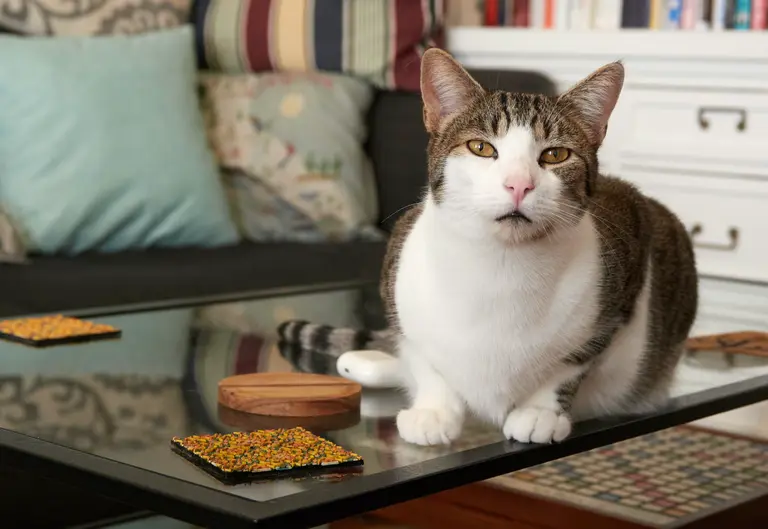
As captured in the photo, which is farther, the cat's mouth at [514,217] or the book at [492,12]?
the book at [492,12]

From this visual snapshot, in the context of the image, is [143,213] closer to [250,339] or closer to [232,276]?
[232,276]

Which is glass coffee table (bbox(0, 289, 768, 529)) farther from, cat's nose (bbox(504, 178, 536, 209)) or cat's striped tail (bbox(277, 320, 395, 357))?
cat's nose (bbox(504, 178, 536, 209))

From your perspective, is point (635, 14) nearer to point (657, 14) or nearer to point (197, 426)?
point (657, 14)

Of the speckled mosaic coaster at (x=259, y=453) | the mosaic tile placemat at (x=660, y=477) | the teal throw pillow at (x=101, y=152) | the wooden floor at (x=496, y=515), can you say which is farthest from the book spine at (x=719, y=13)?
the speckled mosaic coaster at (x=259, y=453)

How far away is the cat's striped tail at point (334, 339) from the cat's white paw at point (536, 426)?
1.15 feet

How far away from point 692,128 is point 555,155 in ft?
5.03

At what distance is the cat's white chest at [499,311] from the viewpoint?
107cm

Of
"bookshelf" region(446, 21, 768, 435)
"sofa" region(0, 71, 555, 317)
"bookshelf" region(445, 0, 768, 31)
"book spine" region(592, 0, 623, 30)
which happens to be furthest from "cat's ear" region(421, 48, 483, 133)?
"book spine" region(592, 0, 623, 30)

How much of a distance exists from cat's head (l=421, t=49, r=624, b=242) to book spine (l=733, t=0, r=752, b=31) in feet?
5.18

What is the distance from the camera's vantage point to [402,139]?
2.57 meters

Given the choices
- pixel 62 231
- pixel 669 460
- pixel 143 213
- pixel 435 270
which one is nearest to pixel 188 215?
pixel 143 213

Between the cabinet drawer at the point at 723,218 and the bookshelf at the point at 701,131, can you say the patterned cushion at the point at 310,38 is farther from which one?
the cabinet drawer at the point at 723,218

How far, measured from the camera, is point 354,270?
226cm

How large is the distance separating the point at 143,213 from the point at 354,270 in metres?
0.39
